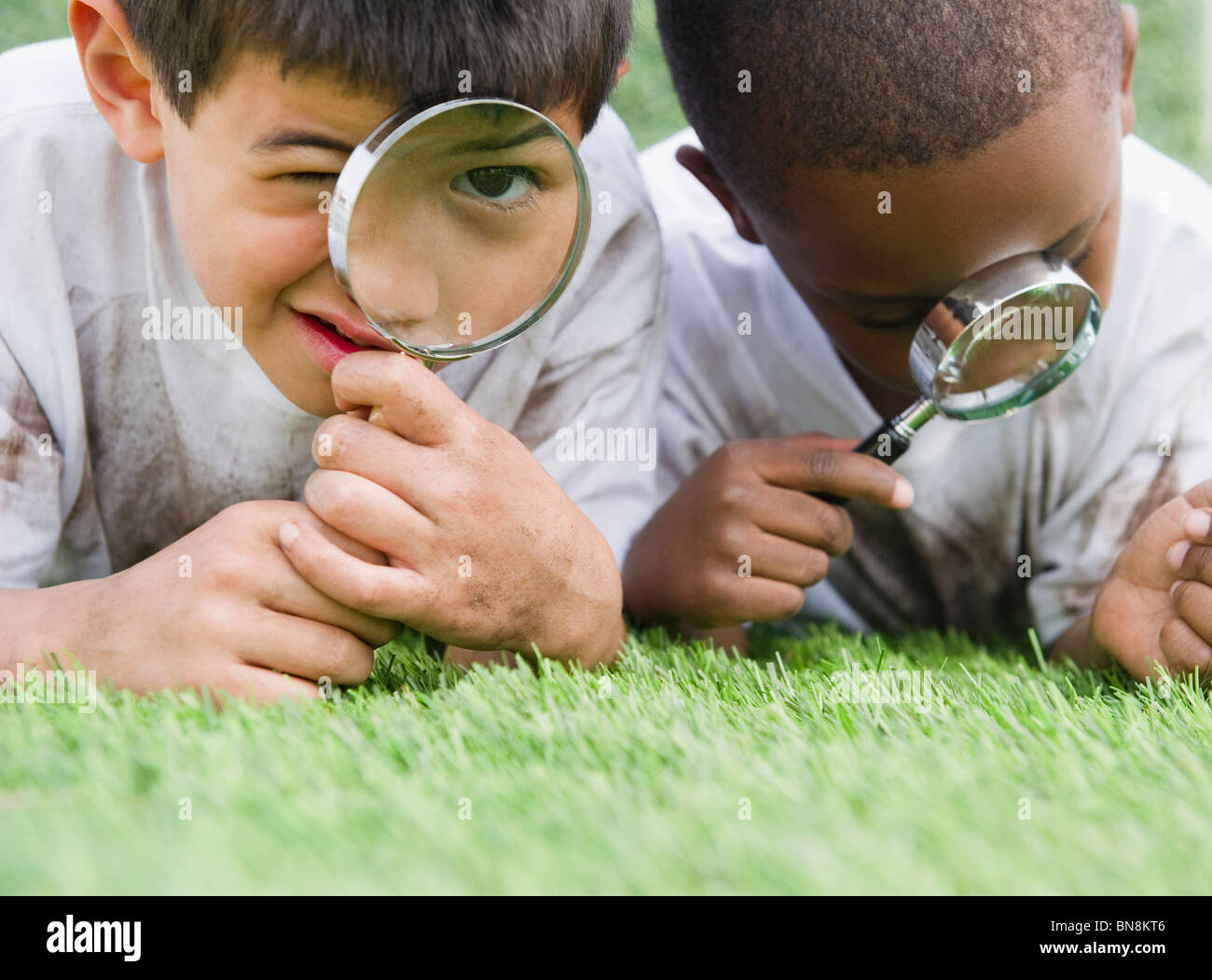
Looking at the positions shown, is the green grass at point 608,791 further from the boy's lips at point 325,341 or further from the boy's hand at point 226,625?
the boy's lips at point 325,341

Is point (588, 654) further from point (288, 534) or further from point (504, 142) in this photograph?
point (504, 142)

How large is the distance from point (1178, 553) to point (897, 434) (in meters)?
0.38

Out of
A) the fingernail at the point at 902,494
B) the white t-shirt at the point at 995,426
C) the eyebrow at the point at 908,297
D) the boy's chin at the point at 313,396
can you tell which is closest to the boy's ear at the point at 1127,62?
the eyebrow at the point at 908,297

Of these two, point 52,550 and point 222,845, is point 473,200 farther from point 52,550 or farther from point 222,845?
point 52,550

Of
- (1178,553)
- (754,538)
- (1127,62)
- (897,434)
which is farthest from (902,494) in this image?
(1127,62)

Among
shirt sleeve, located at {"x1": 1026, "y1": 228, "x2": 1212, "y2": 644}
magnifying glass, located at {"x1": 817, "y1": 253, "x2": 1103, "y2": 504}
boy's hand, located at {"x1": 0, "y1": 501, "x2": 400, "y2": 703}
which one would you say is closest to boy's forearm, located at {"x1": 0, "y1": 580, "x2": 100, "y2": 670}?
boy's hand, located at {"x1": 0, "y1": 501, "x2": 400, "y2": 703}

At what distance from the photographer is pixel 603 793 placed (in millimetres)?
932

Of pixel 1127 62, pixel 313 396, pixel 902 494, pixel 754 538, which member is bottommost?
pixel 754 538

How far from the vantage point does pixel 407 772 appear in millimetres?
1009

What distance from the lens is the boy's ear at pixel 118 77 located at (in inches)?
54.4

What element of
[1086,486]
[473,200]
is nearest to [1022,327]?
[1086,486]

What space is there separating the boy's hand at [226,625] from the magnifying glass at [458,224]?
186 millimetres

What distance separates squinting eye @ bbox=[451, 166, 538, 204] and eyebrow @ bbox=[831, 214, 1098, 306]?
0.56 meters
